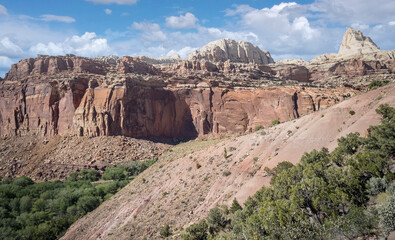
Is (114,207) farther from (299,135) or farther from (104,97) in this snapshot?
(104,97)

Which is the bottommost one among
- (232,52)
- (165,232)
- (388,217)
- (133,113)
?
(165,232)

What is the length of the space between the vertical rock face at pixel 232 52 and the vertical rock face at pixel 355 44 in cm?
2834

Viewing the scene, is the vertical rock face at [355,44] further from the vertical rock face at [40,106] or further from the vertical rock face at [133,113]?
the vertical rock face at [40,106]

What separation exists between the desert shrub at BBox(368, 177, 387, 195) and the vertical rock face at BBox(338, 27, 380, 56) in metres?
107

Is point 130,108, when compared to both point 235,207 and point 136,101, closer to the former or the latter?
point 136,101

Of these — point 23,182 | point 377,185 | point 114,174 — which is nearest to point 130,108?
point 114,174

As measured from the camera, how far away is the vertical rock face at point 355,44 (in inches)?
4264

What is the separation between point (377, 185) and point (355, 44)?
114305 mm

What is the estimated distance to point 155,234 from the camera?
845 inches

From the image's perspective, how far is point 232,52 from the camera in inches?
4596

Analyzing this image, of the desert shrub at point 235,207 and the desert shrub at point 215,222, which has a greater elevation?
the desert shrub at point 235,207

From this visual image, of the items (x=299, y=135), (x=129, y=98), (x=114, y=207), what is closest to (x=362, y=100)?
(x=299, y=135)

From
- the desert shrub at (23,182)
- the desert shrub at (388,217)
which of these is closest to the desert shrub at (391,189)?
the desert shrub at (388,217)

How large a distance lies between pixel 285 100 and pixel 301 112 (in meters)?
3.64
